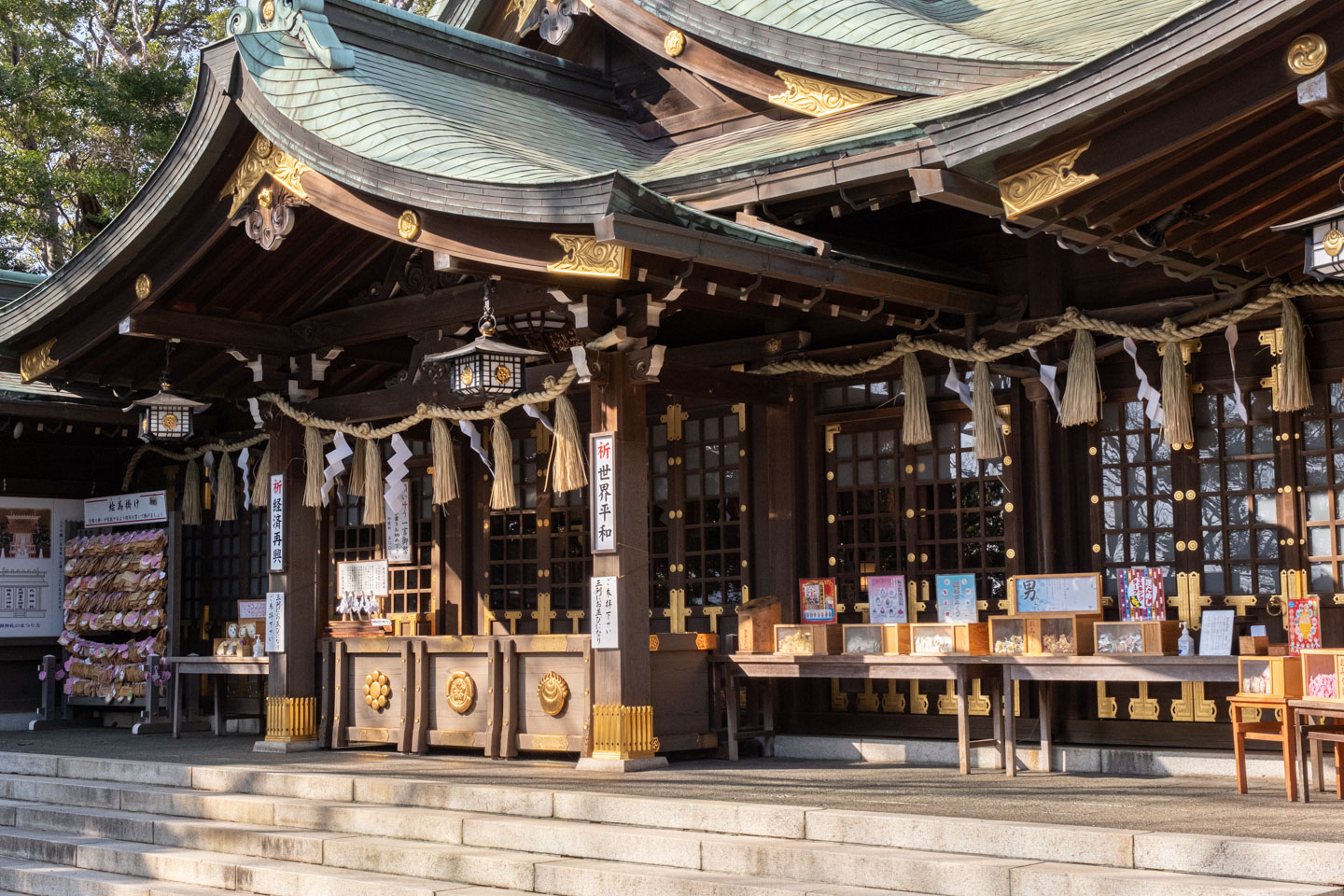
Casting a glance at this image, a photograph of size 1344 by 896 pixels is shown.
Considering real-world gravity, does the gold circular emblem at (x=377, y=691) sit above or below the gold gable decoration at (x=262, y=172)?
below

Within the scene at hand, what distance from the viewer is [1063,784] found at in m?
8.54

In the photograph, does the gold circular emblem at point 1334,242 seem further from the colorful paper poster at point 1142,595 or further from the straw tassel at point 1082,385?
the colorful paper poster at point 1142,595

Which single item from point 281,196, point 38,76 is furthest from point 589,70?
point 38,76

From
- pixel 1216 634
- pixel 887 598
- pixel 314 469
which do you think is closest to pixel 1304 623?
pixel 1216 634

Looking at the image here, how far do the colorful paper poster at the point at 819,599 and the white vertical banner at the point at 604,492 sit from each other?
1941 millimetres

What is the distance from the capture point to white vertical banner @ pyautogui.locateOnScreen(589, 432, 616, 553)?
9.64 meters

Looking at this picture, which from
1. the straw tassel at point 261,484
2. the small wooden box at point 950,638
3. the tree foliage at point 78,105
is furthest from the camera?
the tree foliage at point 78,105

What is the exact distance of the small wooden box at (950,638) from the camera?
9539mm

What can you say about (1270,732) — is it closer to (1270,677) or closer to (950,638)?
(1270,677)

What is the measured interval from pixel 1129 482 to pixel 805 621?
8.44ft

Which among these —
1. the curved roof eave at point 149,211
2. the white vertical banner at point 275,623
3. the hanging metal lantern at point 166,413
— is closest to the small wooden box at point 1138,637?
the white vertical banner at point 275,623

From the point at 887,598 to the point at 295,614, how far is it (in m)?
4.90

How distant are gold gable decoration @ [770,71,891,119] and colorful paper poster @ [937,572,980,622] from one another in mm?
3414

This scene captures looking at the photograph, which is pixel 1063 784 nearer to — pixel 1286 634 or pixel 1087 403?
pixel 1286 634
